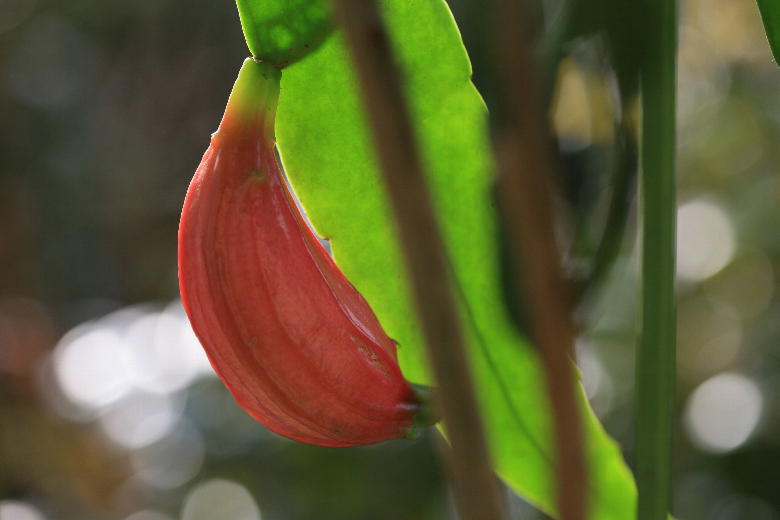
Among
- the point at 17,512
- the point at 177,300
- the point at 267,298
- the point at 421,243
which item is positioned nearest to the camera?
the point at 421,243

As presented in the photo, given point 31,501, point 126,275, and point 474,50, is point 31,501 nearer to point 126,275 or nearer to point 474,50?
point 126,275

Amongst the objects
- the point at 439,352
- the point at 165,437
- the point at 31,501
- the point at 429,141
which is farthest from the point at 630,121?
the point at 31,501

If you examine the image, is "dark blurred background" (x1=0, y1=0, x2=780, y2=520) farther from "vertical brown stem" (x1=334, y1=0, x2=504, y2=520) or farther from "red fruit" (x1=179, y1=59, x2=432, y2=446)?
"vertical brown stem" (x1=334, y1=0, x2=504, y2=520)

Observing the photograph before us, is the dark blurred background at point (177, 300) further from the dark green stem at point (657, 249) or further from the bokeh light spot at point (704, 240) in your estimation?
the dark green stem at point (657, 249)

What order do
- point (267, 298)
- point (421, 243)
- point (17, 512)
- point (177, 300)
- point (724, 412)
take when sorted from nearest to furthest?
point (421, 243) → point (267, 298) → point (724, 412) → point (17, 512) → point (177, 300)

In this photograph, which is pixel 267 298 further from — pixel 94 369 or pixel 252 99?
pixel 94 369

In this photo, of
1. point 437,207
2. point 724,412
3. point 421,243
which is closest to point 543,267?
point 421,243
